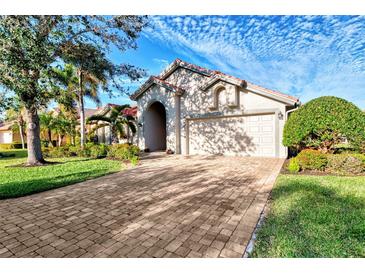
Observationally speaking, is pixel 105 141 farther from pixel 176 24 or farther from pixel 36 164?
pixel 176 24

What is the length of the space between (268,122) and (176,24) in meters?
8.06

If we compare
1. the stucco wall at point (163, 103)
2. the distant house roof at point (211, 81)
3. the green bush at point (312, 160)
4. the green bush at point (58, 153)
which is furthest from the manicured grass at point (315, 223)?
the green bush at point (58, 153)

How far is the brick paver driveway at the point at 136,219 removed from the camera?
2.77 metres

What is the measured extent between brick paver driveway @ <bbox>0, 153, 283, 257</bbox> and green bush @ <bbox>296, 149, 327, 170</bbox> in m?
2.59

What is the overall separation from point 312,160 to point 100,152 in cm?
1219

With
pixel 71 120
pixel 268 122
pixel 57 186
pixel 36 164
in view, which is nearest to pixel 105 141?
pixel 71 120

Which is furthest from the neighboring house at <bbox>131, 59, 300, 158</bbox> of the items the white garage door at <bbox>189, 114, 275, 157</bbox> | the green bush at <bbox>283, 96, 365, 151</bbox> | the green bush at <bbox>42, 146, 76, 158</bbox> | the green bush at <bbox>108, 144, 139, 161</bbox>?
the green bush at <bbox>42, 146, 76, 158</bbox>

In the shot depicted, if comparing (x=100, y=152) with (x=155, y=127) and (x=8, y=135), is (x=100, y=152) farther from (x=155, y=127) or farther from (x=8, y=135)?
(x=8, y=135)

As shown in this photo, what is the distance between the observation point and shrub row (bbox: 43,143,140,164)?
11.6m

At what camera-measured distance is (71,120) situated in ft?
68.3

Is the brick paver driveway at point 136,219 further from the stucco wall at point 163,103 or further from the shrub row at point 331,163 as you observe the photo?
the stucco wall at point 163,103

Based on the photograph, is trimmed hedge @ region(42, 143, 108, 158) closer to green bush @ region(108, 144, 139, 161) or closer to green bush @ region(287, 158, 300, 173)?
green bush @ region(108, 144, 139, 161)

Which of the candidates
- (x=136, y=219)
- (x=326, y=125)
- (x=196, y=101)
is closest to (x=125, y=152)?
(x=196, y=101)
